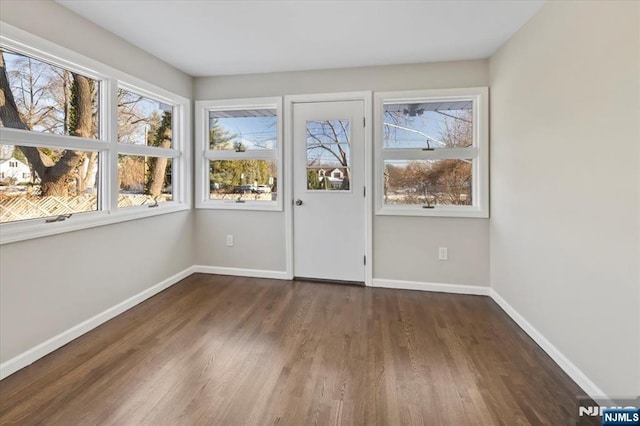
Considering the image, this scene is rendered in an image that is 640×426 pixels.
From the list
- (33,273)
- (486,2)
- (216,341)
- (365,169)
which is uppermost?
(486,2)

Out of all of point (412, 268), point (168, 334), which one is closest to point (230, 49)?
point (168, 334)

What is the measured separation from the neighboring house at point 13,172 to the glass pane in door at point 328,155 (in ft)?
7.85

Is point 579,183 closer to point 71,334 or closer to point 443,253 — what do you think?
point 443,253

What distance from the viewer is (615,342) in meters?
1.66

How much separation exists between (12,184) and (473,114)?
3.87m

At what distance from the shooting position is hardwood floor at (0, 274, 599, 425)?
5.54 feet

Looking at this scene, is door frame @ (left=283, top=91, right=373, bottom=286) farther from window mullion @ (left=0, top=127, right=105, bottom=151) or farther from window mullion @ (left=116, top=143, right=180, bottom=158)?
window mullion @ (left=0, top=127, right=105, bottom=151)

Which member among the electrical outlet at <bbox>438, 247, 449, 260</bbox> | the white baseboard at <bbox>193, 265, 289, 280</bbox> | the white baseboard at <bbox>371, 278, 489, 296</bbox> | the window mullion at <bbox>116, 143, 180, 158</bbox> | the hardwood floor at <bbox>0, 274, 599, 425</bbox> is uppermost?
the window mullion at <bbox>116, 143, 180, 158</bbox>

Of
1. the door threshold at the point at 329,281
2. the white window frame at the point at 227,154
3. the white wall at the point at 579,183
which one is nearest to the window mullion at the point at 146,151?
the white window frame at the point at 227,154

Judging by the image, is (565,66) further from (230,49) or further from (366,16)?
(230,49)

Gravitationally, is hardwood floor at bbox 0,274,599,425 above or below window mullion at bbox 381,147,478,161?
below

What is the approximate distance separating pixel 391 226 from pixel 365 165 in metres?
0.71

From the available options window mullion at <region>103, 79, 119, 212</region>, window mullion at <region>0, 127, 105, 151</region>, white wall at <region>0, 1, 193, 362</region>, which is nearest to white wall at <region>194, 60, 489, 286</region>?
white wall at <region>0, 1, 193, 362</region>

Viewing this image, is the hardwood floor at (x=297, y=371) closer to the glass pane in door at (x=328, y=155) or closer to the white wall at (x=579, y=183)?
the white wall at (x=579, y=183)
